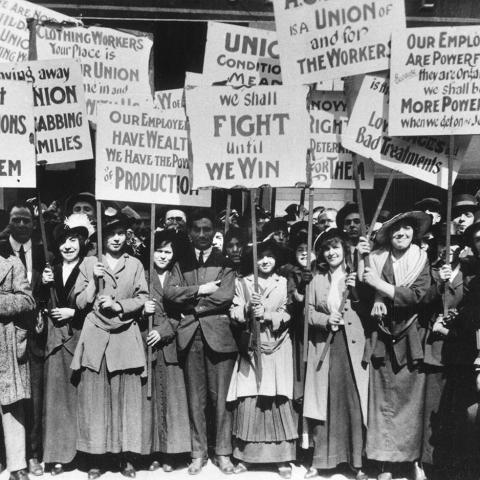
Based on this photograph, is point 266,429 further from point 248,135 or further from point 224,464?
point 248,135

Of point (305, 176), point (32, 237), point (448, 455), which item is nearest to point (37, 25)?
point (32, 237)

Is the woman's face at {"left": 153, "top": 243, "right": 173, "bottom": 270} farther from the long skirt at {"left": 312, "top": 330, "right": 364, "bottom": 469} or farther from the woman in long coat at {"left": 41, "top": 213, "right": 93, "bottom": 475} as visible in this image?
the long skirt at {"left": 312, "top": 330, "right": 364, "bottom": 469}

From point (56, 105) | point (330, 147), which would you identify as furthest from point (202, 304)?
point (56, 105)

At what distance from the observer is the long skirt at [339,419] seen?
489 centimetres

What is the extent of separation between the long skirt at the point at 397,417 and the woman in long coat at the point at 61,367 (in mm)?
2265

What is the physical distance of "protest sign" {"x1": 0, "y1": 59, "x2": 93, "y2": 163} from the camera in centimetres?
516

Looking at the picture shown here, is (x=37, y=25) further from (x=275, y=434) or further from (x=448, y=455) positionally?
(x=448, y=455)

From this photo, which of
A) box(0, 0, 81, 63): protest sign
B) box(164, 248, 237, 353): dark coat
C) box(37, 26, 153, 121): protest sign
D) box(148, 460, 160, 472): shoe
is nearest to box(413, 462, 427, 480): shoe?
box(164, 248, 237, 353): dark coat

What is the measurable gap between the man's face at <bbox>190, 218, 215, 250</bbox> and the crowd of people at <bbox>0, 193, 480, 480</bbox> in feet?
0.04

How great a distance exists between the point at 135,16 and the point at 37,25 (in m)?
4.24

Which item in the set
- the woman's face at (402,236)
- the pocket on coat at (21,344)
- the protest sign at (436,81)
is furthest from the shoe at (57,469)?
the protest sign at (436,81)

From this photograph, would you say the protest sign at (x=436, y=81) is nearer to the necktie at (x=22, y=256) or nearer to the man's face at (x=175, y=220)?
the man's face at (x=175, y=220)

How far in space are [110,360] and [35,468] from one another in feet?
3.45

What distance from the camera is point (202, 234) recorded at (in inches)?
205
